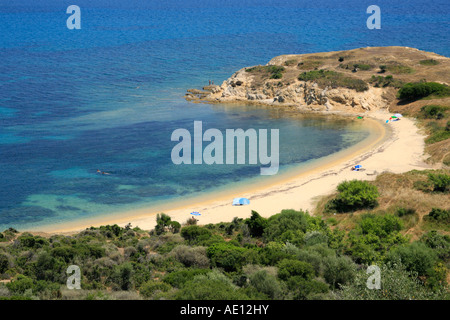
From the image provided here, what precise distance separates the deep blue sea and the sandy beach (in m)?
1.81

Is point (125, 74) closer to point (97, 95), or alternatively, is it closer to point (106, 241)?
point (97, 95)

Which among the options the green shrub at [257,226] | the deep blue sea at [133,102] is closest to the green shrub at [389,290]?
A: the green shrub at [257,226]

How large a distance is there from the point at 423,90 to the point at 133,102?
38.9 meters

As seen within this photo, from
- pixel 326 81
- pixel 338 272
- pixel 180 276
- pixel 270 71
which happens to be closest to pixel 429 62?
pixel 326 81

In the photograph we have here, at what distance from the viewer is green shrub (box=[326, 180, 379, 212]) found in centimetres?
2875

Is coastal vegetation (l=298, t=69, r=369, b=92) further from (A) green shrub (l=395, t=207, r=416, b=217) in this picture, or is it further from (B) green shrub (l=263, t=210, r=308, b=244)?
(B) green shrub (l=263, t=210, r=308, b=244)

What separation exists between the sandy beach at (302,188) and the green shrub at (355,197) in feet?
7.45

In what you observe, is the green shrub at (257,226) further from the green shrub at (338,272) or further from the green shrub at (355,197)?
the green shrub at (338,272)

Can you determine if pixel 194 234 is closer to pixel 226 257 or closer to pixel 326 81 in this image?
pixel 226 257

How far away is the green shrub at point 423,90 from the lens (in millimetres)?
55781

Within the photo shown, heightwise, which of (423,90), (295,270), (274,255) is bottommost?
(295,270)

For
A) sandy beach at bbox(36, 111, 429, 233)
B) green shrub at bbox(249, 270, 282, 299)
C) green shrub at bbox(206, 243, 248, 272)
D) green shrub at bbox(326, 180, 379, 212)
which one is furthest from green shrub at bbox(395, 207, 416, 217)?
green shrub at bbox(249, 270, 282, 299)

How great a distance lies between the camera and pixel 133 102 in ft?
224
